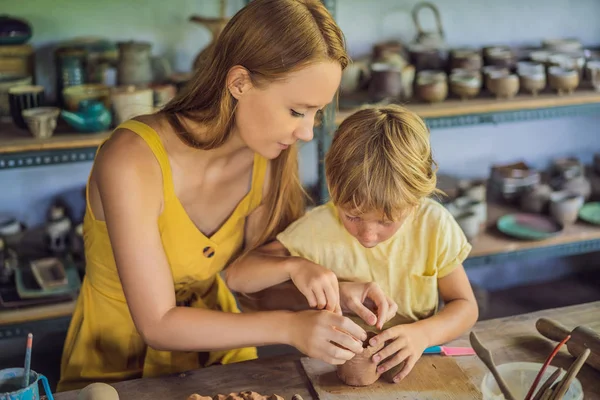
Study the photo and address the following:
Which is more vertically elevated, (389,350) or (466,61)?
(466,61)

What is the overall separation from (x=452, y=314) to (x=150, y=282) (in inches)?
22.9

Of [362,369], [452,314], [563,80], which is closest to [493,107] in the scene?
[563,80]

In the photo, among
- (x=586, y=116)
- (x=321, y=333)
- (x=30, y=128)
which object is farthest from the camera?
(x=586, y=116)

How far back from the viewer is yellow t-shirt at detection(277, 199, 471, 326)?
1479mm

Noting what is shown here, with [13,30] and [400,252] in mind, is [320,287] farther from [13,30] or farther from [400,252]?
[13,30]

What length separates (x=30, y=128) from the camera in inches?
84.1

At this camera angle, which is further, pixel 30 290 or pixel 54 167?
pixel 54 167

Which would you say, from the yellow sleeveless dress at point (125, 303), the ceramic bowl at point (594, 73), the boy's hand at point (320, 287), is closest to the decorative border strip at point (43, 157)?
the yellow sleeveless dress at point (125, 303)

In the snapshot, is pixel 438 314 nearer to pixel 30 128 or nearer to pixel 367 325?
pixel 367 325

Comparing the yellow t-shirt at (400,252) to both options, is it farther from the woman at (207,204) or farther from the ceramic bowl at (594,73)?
the ceramic bowl at (594,73)

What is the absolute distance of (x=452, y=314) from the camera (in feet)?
4.59

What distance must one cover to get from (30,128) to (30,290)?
19.2 inches

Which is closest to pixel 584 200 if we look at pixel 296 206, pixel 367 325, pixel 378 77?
pixel 378 77

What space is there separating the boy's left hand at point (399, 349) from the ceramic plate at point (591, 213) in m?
1.65
